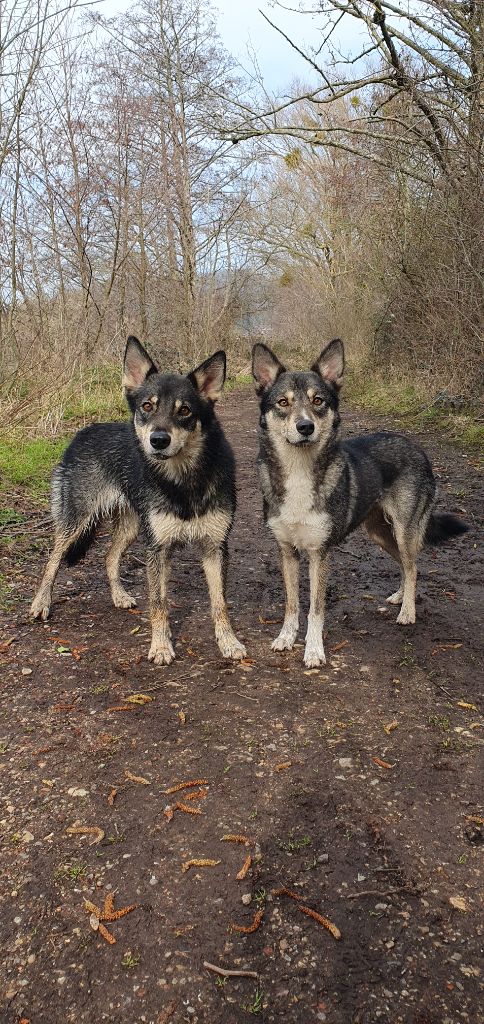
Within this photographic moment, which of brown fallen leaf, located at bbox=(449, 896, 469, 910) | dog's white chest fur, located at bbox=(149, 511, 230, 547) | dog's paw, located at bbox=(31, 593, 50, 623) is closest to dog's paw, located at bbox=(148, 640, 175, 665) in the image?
dog's white chest fur, located at bbox=(149, 511, 230, 547)

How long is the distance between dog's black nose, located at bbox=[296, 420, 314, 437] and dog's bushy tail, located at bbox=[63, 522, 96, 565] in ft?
6.59

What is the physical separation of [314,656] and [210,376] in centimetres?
194

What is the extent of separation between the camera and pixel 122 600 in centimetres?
522

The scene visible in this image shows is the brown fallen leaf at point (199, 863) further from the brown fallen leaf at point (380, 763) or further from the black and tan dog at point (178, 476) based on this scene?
the black and tan dog at point (178, 476)

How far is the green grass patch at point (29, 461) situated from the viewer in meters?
7.93

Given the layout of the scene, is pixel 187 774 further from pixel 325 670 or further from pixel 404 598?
pixel 404 598

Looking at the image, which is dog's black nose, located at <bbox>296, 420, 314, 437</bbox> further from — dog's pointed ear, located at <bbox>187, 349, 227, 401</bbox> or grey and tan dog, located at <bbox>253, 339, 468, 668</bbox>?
dog's pointed ear, located at <bbox>187, 349, 227, 401</bbox>

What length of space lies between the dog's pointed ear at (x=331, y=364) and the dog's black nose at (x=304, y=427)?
54 cm

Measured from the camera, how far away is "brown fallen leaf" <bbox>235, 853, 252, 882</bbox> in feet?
8.17

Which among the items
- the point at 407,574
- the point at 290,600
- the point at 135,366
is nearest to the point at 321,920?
the point at 290,600

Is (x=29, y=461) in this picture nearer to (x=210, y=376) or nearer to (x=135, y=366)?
(x=135, y=366)

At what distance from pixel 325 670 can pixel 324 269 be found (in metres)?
29.7

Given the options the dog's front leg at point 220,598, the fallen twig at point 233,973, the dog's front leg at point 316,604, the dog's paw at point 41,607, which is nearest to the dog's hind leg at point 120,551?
the dog's paw at point 41,607

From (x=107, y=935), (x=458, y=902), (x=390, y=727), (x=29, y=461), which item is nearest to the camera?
(x=107, y=935)
